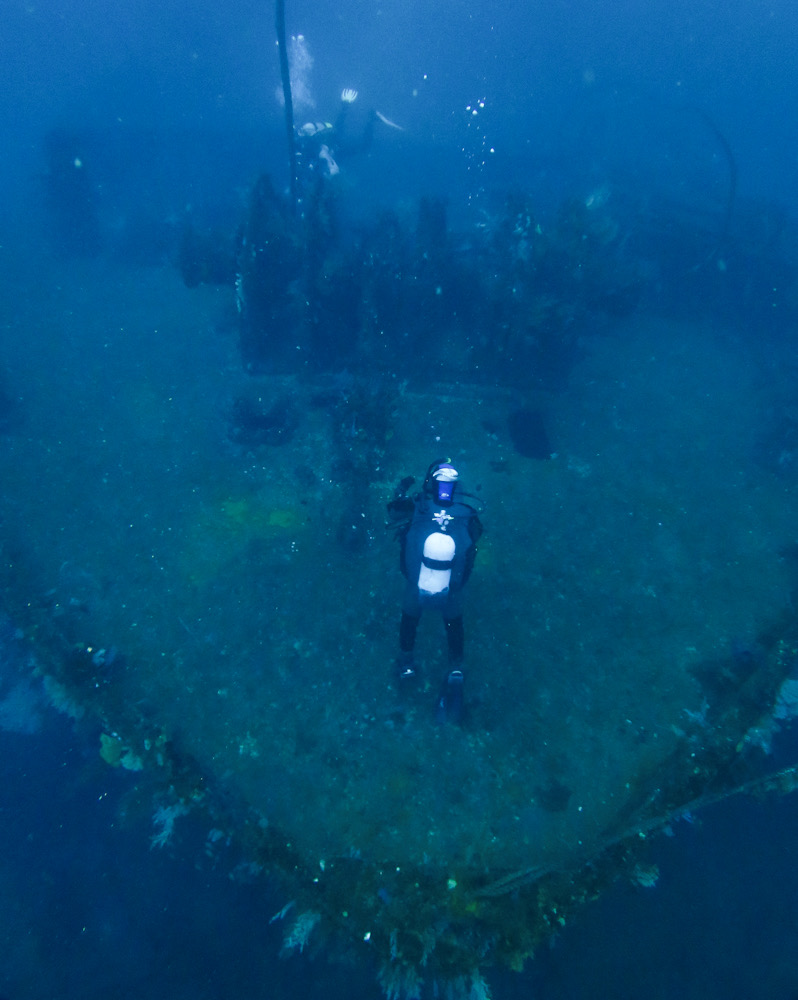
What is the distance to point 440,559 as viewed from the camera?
4.28 m

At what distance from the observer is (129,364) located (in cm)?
949

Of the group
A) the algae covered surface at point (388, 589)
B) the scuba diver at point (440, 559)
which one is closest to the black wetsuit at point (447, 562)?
the scuba diver at point (440, 559)

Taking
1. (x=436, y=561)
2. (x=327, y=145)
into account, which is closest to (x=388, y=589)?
(x=436, y=561)

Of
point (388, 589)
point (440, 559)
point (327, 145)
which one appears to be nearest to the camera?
point (440, 559)

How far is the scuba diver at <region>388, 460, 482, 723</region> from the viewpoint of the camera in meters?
4.38

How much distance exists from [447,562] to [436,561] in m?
0.10

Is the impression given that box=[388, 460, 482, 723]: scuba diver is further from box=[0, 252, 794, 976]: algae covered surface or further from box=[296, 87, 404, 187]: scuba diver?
box=[296, 87, 404, 187]: scuba diver

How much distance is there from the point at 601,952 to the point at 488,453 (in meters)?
5.75

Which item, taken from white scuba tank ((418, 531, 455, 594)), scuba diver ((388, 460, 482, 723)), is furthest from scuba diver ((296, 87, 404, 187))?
white scuba tank ((418, 531, 455, 594))

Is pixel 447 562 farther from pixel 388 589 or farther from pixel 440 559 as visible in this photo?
pixel 388 589

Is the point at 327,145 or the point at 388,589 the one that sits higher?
the point at 327,145

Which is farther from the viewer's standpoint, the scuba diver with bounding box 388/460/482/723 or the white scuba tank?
the scuba diver with bounding box 388/460/482/723

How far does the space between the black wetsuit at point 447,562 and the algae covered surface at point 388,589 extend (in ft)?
2.84

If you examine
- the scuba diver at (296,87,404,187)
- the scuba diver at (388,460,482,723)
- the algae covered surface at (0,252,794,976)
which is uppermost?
the scuba diver at (296,87,404,187)
